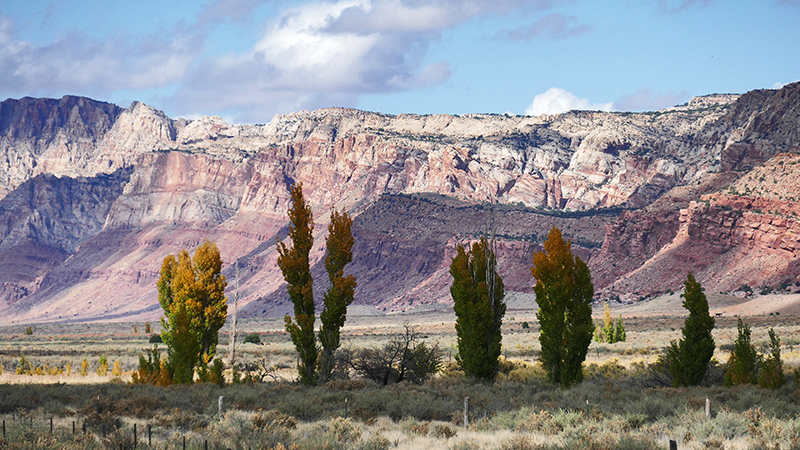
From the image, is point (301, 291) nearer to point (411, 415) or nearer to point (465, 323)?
point (465, 323)

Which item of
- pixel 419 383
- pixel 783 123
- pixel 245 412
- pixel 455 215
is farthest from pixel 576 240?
pixel 245 412

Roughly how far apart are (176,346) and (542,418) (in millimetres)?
15751

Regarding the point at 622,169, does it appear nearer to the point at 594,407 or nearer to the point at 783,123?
the point at 783,123

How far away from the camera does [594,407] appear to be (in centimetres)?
2214

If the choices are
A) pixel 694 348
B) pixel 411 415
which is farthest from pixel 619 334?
pixel 411 415

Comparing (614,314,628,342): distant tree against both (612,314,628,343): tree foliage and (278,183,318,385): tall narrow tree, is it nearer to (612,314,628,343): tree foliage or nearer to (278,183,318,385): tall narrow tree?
(612,314,628,343): tree foliage

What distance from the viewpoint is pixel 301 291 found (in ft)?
98.5

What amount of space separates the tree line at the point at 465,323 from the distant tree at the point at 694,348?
0.04 metres

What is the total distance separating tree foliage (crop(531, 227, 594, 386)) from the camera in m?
28.0

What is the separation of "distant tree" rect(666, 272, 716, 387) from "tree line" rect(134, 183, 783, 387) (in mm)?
36

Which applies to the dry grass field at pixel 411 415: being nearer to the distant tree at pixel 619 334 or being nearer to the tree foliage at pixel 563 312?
the tree foliage at pixel 563 312

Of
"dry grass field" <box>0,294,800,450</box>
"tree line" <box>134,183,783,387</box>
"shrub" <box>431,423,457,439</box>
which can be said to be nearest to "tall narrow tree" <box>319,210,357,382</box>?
"tree line" <box>134,183,783,387</box>

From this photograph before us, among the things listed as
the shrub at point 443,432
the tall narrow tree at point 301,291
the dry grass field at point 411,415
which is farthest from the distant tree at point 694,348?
the tall narrow tree at point 301,291

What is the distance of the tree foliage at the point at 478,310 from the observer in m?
29.7
